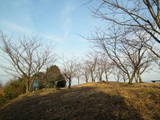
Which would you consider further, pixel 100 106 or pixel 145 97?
pixel 145 97

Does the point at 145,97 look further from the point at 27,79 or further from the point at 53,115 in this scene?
the point at 27,79

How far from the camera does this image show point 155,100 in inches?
197

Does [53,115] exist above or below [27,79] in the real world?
below

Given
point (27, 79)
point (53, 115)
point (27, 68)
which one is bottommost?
point (53, 115)

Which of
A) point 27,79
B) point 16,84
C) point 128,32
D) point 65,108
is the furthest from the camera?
point 16,84

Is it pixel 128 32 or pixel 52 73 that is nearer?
pixel 128 32

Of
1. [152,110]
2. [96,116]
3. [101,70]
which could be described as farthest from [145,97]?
[101,70]

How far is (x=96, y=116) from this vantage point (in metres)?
4.20

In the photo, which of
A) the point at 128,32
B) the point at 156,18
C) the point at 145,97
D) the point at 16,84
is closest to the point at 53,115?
the point at 145,97

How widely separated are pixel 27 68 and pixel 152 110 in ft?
44.6

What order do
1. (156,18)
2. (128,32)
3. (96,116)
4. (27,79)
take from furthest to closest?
1. (27,79)
2. (128,32)
3. (96,116)
4. (156,18)

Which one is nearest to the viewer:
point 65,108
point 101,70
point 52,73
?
point 65,108

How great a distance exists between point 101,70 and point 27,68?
20245mm

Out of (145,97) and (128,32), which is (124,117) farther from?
(128,32)
